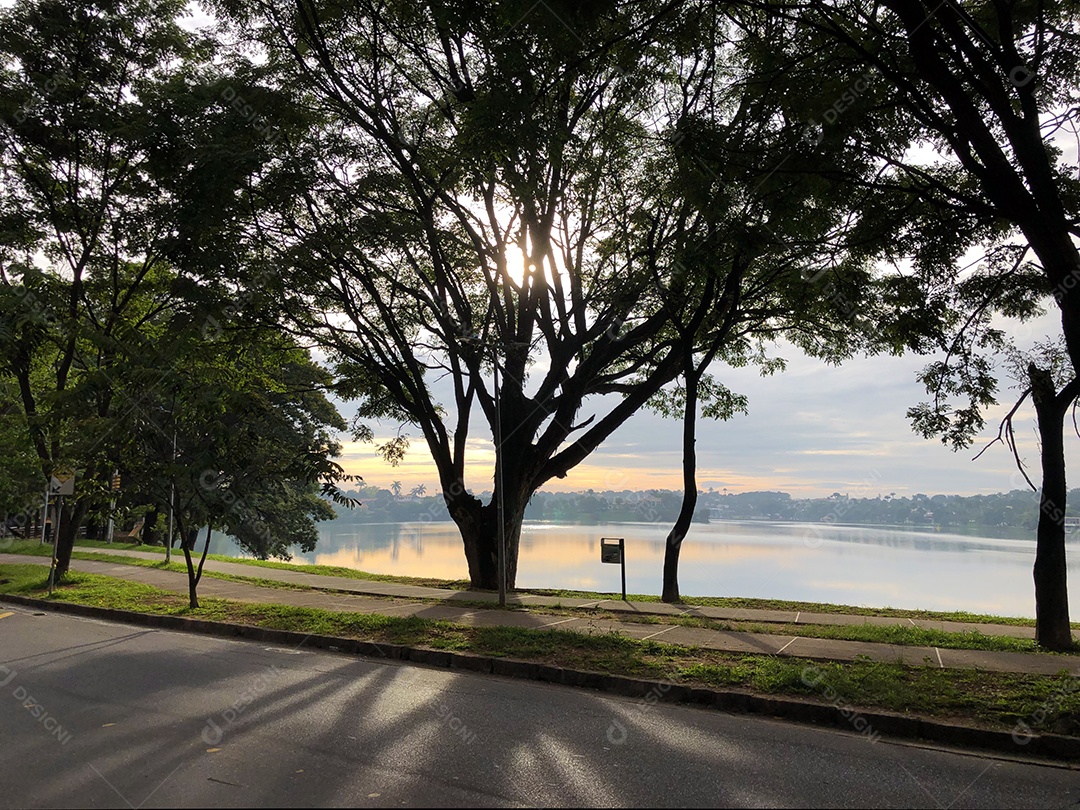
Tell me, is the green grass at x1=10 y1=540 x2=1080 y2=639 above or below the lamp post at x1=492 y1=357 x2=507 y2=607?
below

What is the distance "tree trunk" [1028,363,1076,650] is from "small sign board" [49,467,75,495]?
16.1 meters

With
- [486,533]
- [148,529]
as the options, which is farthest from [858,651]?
[148,529]

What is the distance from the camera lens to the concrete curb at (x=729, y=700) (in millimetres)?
5355

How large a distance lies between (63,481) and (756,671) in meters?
13.6

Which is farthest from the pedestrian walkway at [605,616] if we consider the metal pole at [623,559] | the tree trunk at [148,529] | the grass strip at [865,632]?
the tree trunk at [148,529]

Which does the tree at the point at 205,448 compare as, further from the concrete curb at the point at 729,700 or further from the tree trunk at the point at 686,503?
the tree trunk at the point at 686,503

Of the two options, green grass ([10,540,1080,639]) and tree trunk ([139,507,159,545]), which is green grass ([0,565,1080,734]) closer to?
green grass ([10,540,1080,639])

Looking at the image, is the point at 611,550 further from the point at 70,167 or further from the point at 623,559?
the point at 70,167

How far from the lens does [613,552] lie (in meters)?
14.9

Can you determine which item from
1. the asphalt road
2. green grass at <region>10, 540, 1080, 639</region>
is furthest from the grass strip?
the asphalt road

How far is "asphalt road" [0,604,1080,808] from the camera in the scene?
4418mm

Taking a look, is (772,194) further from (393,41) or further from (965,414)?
(393,41)

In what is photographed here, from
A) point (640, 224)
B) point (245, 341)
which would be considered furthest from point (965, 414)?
point (245, 341)

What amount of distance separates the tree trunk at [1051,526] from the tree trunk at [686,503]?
6279mm
